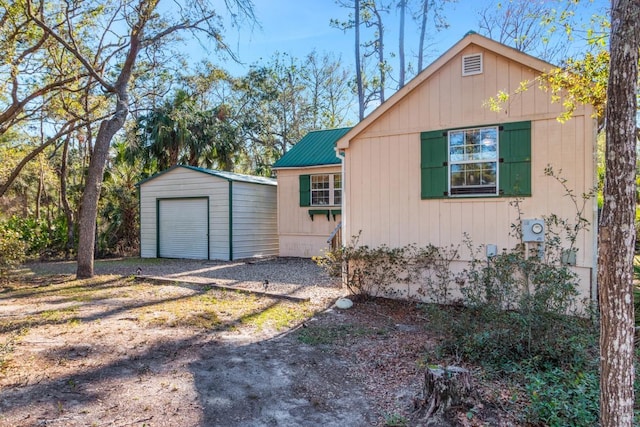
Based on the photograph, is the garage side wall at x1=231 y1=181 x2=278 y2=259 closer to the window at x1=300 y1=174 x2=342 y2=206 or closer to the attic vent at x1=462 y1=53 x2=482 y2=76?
the window at x1=300 y1=174 x2=342 y2=206

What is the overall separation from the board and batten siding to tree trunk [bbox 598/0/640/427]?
10.0 m

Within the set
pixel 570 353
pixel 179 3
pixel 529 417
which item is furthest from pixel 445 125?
pixel 179 3

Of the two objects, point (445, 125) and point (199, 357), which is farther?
point (445, 125)

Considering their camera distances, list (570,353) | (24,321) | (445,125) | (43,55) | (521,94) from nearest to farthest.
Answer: (570,353) < (24,321) < (521,94) < (445,125) < (43,55)

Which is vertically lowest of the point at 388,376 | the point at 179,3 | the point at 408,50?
the point at 388,376

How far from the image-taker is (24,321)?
5.29 meters

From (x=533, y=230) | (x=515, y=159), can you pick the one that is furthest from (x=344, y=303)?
(x=515, y=159)

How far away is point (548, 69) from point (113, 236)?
47.3ft

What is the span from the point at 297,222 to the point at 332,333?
780 cm

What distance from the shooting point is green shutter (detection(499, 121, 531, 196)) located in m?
5.77

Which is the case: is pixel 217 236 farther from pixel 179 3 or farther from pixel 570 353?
pixel 570 353

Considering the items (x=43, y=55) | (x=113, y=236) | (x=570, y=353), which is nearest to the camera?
(x=570, y=353)

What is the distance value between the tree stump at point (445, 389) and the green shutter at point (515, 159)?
3.63 meters

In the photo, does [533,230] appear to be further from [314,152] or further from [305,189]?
[314,152]
